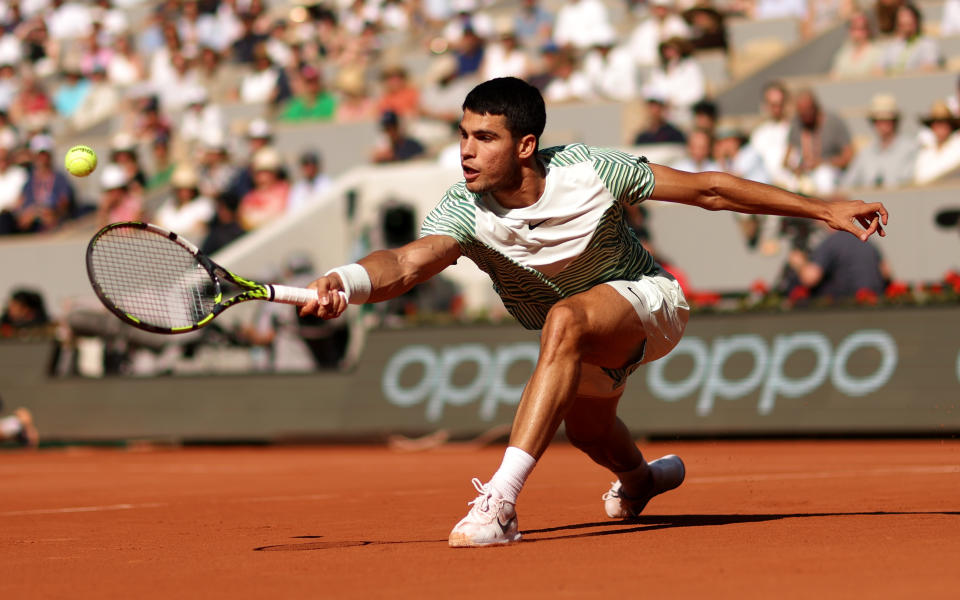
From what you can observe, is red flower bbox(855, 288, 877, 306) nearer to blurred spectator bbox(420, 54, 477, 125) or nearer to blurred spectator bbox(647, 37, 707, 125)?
blurred spectator bbox(647, 37, 707, 125)

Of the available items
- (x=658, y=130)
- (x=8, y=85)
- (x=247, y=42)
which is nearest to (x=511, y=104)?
(x=658, y=130)

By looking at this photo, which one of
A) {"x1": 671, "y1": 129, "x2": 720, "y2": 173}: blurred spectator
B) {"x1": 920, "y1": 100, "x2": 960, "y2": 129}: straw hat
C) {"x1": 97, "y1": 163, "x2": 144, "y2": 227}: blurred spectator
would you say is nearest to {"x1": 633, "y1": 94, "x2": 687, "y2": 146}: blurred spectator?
{"x1": 671, "y1": 129, "x2": 720, "y2": 173}: blurred spectator

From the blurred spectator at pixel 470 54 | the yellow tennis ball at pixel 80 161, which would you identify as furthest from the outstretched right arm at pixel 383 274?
the blurred spectator at pixel 470 54

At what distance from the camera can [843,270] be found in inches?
528

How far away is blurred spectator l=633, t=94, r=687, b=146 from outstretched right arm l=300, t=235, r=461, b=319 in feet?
34.0

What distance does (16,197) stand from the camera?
71.1 feet

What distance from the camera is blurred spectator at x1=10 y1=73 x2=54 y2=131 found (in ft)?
83.1

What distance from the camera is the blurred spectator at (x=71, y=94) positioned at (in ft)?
83.9

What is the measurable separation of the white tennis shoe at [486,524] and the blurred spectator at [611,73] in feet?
43.0

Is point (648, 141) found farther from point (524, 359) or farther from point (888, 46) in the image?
point (524, 359)

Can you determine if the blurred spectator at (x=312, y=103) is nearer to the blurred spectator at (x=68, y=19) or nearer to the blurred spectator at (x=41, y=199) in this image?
the blurred spectator at (x=41, y=199)

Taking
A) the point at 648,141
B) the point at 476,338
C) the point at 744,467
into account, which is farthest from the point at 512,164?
the point at 648,141

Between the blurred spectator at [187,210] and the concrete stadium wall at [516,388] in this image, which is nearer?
the concrete stadium wall at [516,388]

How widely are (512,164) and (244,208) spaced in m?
13.0
